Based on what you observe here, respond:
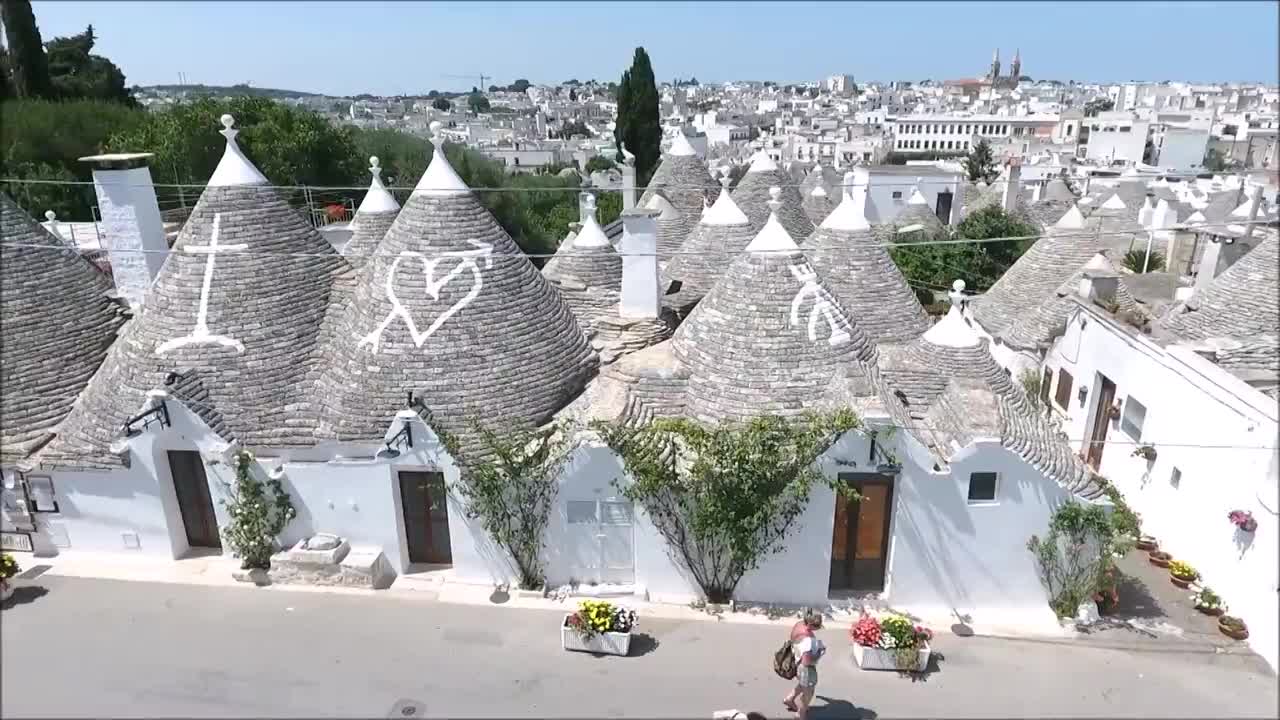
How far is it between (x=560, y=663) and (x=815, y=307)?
6249 millimetres

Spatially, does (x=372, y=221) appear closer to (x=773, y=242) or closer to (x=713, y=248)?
(x=713, y=248)

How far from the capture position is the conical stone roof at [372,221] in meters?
16.7

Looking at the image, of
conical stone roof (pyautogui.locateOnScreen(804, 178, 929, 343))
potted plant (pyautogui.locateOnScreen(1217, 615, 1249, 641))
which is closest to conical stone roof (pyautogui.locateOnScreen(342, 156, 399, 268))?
conical stone roof (pyautogui.locateOnScreen(804, 178, 929, 343))

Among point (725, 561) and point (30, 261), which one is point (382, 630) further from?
point (30, 261)


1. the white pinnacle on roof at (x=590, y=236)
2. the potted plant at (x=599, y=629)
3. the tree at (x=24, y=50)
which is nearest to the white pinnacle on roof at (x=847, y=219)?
the white pinnacle on roof at (x=590, y=236)

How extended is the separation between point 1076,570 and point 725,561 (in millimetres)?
4556

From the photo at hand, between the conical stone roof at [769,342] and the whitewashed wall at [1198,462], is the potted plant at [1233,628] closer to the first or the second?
the whitewashed wall at [1198,462]

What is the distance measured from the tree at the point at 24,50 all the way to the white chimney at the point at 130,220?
29.3 feet

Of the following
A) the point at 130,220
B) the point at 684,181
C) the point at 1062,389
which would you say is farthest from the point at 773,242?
the point at 684,181

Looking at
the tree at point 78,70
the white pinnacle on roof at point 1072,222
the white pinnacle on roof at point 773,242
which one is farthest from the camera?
the tree at point 78,70

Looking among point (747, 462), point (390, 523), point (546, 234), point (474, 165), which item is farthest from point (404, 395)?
point (474, 165)

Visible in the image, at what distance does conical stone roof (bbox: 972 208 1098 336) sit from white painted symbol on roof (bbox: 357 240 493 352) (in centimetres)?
1263

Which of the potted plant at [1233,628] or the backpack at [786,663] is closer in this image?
the backpack at [786,663]

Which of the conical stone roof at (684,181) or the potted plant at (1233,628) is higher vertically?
the conical stone roof at (684,181)
